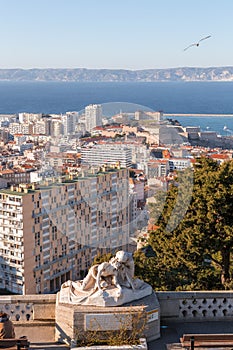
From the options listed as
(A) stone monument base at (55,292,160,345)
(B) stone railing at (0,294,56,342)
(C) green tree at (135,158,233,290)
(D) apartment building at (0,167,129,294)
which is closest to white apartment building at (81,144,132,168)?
(C) green tree at (135,158,233,290)

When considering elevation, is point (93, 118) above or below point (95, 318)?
above

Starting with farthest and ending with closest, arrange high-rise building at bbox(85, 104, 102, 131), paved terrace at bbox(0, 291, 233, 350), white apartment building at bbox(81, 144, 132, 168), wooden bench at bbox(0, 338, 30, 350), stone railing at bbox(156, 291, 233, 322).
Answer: high-rise building at bbox(85, 104, 102, 131) < white apartment building at bbox(81, 144, 132, 168) < stone railing at bbox(156, 291, 233, 322) < paved terrace at bbox(0, 291, 233, 350) < wooden bench at bbox(0, 338, 30, 350)

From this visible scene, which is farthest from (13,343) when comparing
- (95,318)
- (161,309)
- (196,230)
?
(196,230)

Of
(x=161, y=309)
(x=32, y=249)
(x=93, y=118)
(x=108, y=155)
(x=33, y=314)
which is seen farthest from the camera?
(x=32, y=249)

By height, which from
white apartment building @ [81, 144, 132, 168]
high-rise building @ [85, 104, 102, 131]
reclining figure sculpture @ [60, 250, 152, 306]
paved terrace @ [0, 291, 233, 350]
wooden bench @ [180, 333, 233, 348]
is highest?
high-rise building @ [85, 104, 102, 131]

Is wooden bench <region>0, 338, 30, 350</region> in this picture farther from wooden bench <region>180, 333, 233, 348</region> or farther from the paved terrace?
wooden bench <region>180, 333, 233, 348</region>

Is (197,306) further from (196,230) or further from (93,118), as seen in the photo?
(93,118)

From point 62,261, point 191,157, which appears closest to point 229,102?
point 62,261
